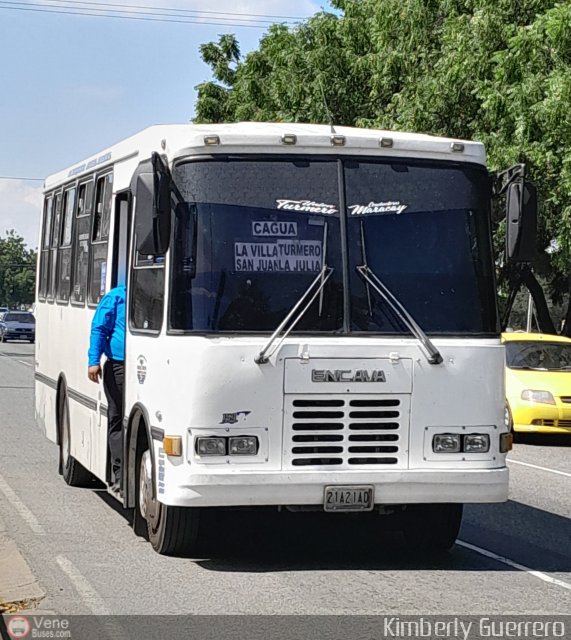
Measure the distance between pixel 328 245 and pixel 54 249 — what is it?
5909 mm

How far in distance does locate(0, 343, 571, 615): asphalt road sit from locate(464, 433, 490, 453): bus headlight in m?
0.78

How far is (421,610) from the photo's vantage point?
7.36m

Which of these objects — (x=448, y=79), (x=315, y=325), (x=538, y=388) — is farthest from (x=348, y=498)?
(x=448, y=79)

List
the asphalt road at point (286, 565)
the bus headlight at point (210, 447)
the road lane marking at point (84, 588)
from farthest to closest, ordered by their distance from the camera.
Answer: the bus headlight at point (210, 447), the asphalt road at point (286, 565), the road lane marking at point (84, 588)

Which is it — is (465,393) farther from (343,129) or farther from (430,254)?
(343,129)

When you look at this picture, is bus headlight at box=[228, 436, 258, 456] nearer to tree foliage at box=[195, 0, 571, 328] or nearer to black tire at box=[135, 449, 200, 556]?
black tire at box=[135, 449, 200, 556]

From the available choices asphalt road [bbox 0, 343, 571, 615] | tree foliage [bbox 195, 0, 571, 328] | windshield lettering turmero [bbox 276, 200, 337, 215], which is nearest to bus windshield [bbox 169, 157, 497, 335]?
windshield lettering turmero [bbox 276, 200, 337, 215]

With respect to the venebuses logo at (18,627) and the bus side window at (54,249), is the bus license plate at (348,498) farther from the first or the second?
the bus side window at (54,249)

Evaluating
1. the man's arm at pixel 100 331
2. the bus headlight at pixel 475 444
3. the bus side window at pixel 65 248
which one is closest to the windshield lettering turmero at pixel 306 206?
the bus headlight at pixel 475 444

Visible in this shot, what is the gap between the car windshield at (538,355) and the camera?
1917cm

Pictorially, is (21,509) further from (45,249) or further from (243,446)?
(45,249)

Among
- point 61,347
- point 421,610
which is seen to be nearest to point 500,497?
point 421,610

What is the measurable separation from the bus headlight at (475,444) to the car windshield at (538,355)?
34.6ft

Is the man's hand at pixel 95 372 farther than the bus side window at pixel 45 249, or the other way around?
the bus side window at pixel 45 249
